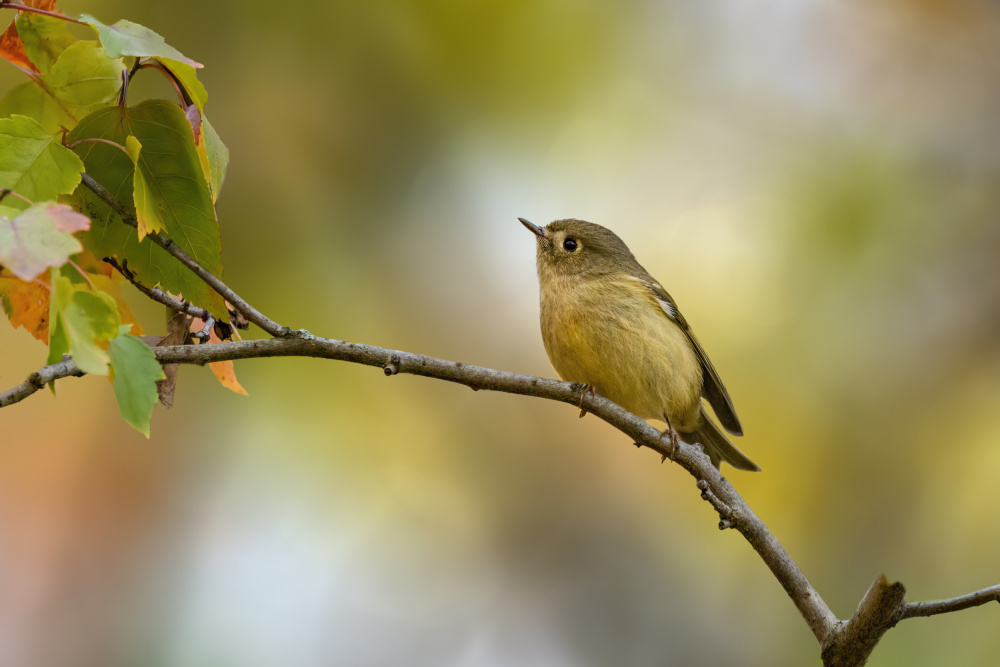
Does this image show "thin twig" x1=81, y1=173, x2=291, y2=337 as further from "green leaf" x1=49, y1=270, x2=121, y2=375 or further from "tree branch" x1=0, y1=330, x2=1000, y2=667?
"green leaf" x1=49, y1=270, x2=121, y2=375

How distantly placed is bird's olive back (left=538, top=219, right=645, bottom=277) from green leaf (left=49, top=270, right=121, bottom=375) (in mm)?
1832

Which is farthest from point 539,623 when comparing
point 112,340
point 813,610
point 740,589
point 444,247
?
point 112,340

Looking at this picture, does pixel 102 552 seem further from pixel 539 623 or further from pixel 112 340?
pixel 112 340

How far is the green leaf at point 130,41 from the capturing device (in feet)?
3.45

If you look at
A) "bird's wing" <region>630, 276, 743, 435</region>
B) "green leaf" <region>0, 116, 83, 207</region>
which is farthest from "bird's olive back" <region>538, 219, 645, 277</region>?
"green leaf" <region>0, 116, 83, 207</region>

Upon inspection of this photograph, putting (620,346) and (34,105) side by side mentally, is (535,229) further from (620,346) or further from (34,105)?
(34,105)

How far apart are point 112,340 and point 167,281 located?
1.41 feet

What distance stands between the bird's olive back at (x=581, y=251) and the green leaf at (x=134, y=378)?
5.78ft

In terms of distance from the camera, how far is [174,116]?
49.7 inches

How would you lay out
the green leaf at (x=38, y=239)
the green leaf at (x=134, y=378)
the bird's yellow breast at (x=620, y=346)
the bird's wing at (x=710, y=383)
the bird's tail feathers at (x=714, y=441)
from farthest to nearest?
the bird's tail feathers at (x=714, y=441), the bird's wing at (x=710, y=383), the bird's yellow breast at (x=620, y=346), the green leaf at (x=134, y=378), the green leaf at (x=38, y=239)

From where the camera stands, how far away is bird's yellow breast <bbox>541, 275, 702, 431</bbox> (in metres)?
2.28

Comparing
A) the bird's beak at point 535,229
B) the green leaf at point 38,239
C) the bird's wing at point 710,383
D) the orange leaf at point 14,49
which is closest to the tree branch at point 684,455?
the green leaf at point 38,239

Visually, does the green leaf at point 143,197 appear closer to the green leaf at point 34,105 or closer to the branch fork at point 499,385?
the branch fork at point 499,385

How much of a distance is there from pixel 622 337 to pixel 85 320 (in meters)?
1.65
